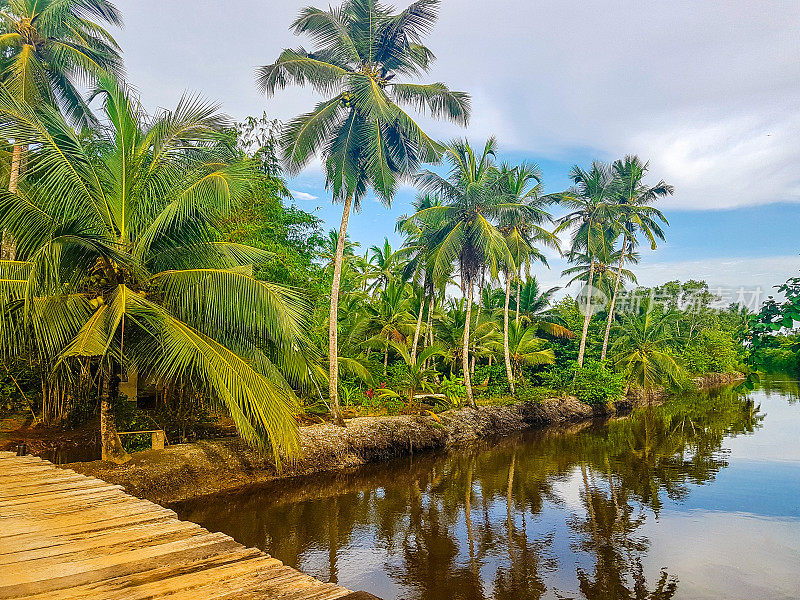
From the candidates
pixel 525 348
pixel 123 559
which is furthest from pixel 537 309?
pixel 123 559

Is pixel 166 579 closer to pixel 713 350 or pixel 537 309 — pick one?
pixel 537 309

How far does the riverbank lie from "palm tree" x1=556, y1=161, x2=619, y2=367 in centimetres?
1017

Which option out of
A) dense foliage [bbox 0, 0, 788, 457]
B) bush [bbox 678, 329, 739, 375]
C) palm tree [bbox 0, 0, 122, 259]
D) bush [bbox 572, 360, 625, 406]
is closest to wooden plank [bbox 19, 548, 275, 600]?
dense foliage [bbox 0, 0, 788, 457]

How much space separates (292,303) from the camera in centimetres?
859

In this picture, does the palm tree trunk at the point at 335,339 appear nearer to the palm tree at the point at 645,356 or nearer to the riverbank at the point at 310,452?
the riverbank at the point at 310,452

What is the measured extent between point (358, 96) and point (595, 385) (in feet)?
57.4

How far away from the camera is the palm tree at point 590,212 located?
26.5 meters

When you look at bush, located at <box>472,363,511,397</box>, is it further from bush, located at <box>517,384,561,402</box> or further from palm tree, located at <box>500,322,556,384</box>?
palm tree, located at <box>500,322,556,384</box>

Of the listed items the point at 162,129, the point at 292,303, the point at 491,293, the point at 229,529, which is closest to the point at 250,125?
the point at 162,129

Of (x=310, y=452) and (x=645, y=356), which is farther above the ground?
(x=645, y=356)

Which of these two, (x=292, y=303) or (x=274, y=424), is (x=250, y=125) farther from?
(x=274, y=424)

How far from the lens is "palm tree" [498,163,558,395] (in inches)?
805

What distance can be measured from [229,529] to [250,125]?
1140 centimetres

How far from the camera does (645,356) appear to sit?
28.4 metres
